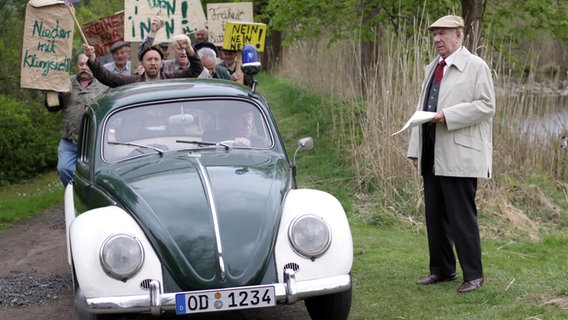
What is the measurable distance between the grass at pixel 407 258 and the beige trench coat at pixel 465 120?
3.01 feet

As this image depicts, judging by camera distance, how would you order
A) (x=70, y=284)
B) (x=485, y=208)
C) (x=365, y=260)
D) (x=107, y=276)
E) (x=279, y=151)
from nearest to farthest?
(x=107, y=276) < (x=279, y=151) < (x=70, y=284) < (x=365, y=260) < (x=485, y=208)

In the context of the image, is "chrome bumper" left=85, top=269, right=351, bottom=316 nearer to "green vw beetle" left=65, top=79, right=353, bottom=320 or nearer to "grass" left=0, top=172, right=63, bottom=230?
"green vw beetle" left=65, top=79, right=353, bottom=320

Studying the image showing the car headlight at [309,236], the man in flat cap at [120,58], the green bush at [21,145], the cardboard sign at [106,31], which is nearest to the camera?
the car headlight at [309,236]

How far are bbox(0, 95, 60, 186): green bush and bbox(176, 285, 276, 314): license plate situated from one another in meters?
11.4

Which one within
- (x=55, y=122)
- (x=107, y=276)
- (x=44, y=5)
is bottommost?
(x=55, y=122)

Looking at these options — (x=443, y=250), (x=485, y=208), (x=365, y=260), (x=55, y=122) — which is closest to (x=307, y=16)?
(x=55, y=122)

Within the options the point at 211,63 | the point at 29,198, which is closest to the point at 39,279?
the point at 211,63

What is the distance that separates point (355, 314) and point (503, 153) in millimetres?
5848

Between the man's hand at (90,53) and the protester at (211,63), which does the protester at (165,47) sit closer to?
the protester at (211,63)

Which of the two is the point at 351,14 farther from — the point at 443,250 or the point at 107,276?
the point at 107,276

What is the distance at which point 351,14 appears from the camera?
17328 millimetres

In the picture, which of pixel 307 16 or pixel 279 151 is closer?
pixel 279 151

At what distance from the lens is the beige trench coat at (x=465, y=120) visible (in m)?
6.62

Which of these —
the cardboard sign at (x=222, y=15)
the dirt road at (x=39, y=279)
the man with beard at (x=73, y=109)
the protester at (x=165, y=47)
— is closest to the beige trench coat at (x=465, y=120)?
the dirt road at (x=39, y=279)
